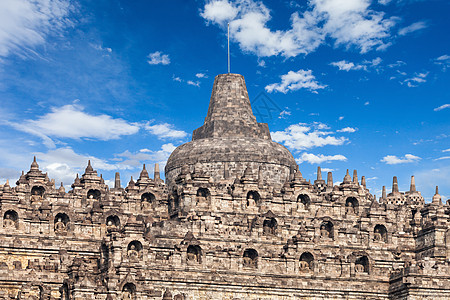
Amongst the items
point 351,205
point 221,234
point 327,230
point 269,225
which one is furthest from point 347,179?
point 221,234

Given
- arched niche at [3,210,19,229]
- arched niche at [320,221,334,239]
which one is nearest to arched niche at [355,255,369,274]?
arched niche at [320,221,334,239]

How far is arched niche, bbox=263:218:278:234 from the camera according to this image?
77000 millimetres

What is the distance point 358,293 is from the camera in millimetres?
72062

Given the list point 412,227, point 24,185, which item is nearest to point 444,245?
point 412,227

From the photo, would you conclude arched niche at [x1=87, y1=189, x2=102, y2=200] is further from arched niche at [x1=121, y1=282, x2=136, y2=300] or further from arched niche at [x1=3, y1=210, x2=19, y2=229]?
arched niche at [x1=121, y1=282, x2=136, y2=300]

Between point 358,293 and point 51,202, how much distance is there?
92.1ft

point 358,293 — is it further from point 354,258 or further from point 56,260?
point 56,260

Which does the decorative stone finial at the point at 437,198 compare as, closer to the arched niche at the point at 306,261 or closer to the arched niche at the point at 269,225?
the arched niche at the point at 269,225

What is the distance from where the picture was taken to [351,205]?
82.9 meters

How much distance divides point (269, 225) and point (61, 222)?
1750 cm

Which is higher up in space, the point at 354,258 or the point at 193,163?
the point at 193,163

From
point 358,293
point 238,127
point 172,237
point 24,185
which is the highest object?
point 238,127

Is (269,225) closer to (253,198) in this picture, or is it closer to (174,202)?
(253,198)

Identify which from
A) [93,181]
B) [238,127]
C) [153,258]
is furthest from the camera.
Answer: [238,127]
